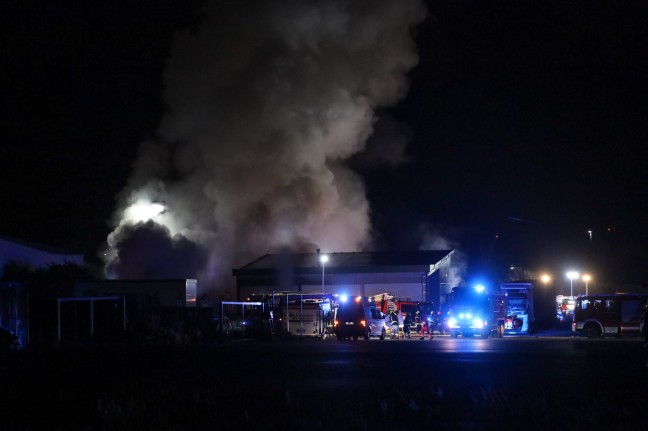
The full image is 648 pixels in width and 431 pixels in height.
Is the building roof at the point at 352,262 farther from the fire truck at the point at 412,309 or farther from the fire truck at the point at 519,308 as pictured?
the fire truck at the point at 412,309

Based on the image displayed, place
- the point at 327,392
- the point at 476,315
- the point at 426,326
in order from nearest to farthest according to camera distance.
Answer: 1. the point at 327,392
2. the point at 476,315
3. the point at 426,326

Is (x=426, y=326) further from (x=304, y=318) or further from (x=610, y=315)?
(x=610, y=315)

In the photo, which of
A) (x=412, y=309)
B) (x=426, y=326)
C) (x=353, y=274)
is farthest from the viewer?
(x=353, y=274)

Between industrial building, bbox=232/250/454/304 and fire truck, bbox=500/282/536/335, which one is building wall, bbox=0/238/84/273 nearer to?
industrial building, bbox=232/250/454/304

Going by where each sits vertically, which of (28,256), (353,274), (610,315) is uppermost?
(28,256)

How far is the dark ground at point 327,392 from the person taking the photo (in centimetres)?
1336

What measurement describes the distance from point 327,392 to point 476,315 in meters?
28.8

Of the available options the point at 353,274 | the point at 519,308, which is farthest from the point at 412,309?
the point at 353,274

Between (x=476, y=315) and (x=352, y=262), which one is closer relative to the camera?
(x=476, y=315)

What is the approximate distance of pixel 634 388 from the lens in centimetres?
1698

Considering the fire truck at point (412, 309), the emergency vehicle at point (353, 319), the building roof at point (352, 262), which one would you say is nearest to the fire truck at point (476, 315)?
the fire truck at point (412, 309)

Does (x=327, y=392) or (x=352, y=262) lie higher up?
(x=352, y=262)

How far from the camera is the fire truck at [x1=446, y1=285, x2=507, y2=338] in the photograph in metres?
44.5

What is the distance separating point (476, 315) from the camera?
44594mm
